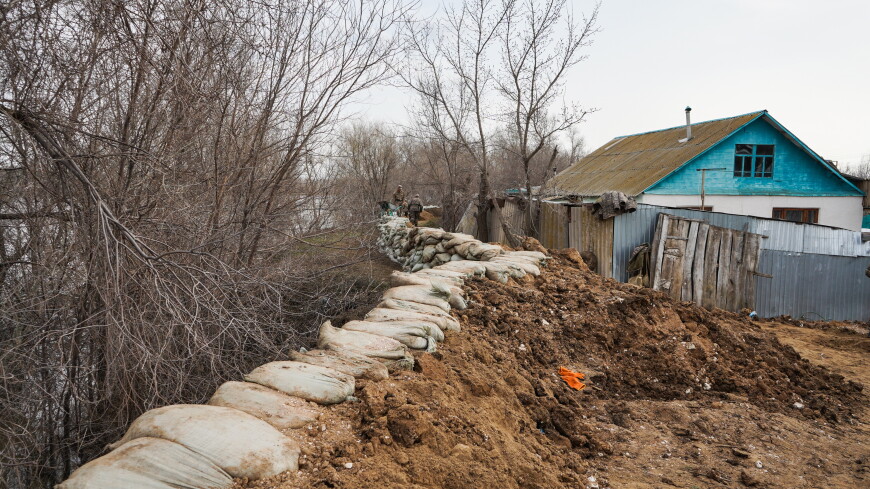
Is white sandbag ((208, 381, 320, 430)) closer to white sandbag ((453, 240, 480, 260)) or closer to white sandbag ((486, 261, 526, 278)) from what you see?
white sandbag ((486, 261, 526, 278))

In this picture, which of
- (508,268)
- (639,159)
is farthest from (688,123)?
(508,268)

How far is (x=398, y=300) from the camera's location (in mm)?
4754

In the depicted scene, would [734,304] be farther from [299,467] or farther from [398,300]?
[299,467]

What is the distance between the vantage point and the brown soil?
8.04 ft

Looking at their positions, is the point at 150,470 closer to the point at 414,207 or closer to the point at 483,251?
the point at 483,251

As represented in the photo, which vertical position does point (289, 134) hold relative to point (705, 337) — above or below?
above

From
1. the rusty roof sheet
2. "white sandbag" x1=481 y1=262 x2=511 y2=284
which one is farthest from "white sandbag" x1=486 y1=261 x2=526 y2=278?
the rusty roof sheet

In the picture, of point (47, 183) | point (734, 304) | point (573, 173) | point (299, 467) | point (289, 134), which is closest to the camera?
point (299, 467)

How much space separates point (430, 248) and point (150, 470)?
805cm

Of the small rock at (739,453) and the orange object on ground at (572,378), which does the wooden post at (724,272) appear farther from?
the small rock at (739,453)

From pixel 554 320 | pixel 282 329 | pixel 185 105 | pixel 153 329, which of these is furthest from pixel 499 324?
pixel 185 105

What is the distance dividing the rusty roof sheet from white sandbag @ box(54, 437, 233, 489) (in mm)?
13689

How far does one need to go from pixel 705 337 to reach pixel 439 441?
401 cm

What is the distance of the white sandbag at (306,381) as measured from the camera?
2.66 metres
